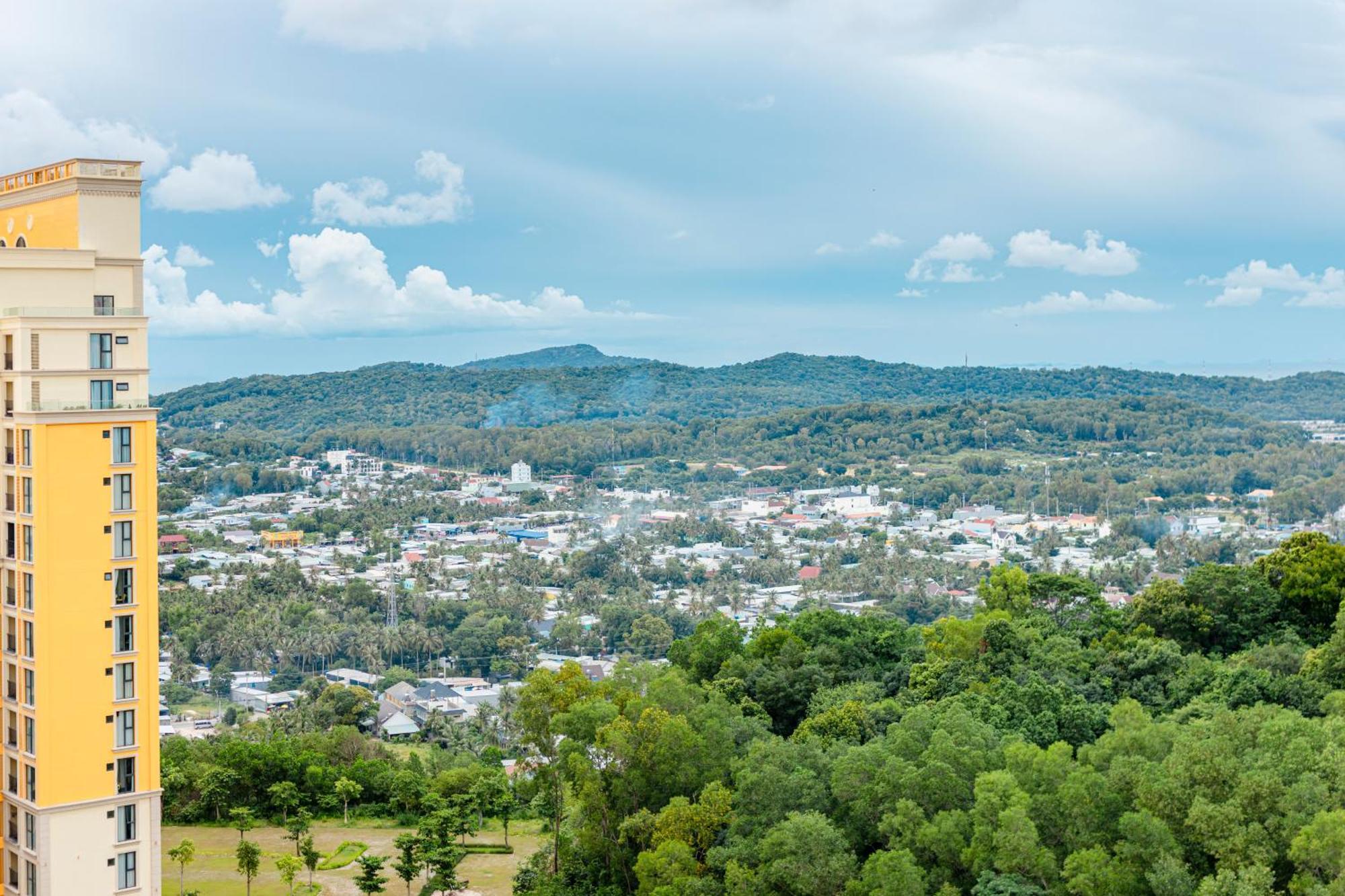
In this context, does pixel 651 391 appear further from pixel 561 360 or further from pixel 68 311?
pixel 68 311

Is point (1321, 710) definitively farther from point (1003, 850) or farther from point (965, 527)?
point (965, 527)

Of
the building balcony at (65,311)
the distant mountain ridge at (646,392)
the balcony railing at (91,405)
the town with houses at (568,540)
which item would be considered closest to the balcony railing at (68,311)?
the building balcony at (65,311)

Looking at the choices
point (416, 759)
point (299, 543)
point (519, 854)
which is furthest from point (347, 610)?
point (519, 854)

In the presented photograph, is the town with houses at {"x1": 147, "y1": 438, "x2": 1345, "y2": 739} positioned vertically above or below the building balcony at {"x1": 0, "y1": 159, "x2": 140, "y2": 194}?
below

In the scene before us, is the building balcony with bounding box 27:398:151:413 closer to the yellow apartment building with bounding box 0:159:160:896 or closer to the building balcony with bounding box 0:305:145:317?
the yellow apartment building with bounding box 0:159:160:896

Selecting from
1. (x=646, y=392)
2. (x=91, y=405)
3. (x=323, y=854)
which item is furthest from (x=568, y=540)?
(x=646, y=392)

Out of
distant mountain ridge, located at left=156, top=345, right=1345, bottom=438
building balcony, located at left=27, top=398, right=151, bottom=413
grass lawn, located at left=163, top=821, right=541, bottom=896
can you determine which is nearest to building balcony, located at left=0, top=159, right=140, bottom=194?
building balcony, located at left=27, top=398, right=151, bottom=413

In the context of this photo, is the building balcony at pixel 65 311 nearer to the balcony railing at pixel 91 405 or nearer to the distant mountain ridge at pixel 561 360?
the balcony railing at pixel 91 405
